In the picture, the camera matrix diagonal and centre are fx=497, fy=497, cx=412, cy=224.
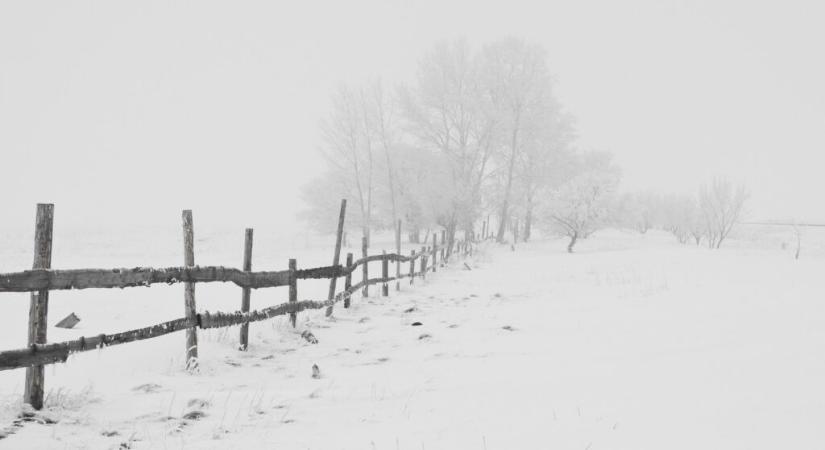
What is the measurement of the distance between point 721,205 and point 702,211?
288 centimetres

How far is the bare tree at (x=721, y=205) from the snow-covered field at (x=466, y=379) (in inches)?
1315

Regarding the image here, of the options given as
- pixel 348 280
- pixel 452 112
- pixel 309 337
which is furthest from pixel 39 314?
pixel 452 112

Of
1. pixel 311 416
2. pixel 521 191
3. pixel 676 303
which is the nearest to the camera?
pixel 311 416

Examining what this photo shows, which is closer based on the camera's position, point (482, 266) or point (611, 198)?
point (482, 266)

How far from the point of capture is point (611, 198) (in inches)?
1187

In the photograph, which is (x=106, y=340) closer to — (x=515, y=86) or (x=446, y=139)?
(x=446, y=139)

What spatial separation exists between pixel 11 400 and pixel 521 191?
31552 millimetres

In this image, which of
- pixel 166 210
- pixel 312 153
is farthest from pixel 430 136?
pixel 312 153

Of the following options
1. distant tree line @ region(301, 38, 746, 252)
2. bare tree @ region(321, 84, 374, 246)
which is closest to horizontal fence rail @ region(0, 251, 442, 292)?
distant tree line @ region(301, 38, 746, 252)

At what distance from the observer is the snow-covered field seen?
3229 millimetres

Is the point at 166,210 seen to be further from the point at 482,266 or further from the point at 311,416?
the point at 311,416

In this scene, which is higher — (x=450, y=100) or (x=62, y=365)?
(x=450, y=100)

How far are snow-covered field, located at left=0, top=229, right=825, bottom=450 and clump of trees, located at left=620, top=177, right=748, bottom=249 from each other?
106ft

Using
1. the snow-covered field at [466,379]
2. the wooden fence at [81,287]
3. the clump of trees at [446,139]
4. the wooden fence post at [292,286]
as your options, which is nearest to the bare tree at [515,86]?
the clump of trees at [446,139]
